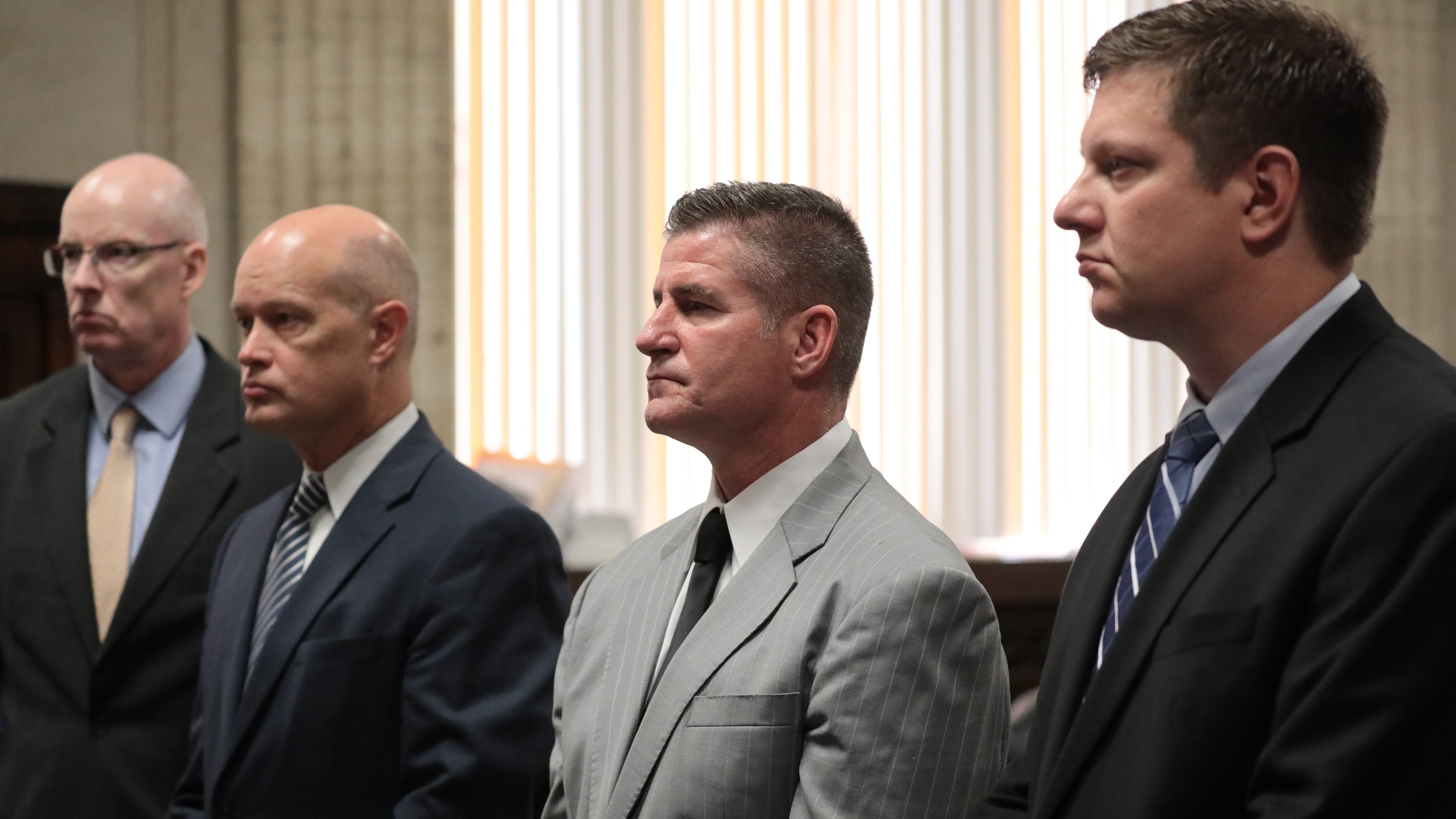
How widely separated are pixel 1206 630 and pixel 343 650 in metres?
1.49

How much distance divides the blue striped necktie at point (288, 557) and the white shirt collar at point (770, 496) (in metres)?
0.88

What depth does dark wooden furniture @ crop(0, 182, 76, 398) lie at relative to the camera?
19.1 ft

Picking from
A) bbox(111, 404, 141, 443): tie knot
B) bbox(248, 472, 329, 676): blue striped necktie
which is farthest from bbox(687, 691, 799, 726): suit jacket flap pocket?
bbox(111, 404, 141, 443): tie knot

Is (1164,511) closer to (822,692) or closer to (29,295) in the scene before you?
(822,692)

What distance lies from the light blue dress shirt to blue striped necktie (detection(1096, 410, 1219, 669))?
7.08 ft

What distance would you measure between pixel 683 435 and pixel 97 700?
1.50 meters

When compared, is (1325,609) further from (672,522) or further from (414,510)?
(414,510)

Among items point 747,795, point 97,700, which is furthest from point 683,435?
point 97,700

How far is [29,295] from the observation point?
589 centimetres

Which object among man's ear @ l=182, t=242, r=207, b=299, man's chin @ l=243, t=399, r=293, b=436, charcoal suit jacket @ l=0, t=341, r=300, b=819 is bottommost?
charcoal suit jacket @ l=0, t=341, r=300, b=819

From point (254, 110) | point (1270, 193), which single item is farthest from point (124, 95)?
point (1270, 193)

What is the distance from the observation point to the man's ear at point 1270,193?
1459mm

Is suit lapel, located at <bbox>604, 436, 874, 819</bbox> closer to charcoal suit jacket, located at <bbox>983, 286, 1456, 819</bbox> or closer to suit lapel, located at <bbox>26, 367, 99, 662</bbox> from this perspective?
charcoal suit jacket, located at <bbox>983, 286, 1456, 819</bbox>

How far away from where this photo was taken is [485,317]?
6.52 m
